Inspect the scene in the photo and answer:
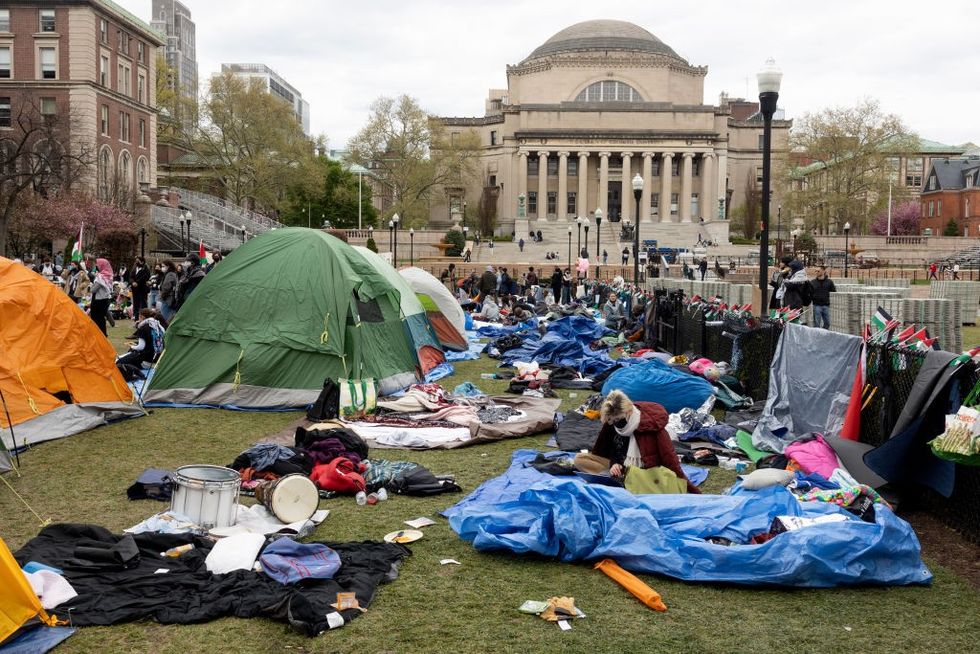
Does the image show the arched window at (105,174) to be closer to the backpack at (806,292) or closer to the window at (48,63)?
the window at (48,63)

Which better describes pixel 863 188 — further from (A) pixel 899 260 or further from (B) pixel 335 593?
(B) pixel 335 593

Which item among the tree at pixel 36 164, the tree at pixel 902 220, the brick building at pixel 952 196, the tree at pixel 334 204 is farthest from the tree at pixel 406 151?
the brick building at pixel 952 196

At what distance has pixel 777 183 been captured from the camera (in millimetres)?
78312

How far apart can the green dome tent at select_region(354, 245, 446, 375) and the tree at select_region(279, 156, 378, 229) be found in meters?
59.8

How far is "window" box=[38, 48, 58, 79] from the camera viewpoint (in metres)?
53.5

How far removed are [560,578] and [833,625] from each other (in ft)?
5.54

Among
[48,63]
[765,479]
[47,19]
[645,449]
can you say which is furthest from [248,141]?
[765,479]

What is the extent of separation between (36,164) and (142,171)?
19947 millimetres

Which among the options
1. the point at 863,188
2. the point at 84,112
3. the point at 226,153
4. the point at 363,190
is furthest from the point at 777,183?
the point at 84,112

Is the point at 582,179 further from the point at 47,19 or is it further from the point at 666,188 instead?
the point at 47,19

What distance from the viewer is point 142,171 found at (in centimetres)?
6072

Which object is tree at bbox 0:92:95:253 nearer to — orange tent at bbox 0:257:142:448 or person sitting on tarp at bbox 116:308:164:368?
person sitting on tarp at bbox 116:308:164:368

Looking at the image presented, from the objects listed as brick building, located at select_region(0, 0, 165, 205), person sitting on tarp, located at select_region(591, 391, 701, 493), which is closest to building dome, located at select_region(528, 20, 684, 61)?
brick building, located at select_region(0, 0, 165, 205)

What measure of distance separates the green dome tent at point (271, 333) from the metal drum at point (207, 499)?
4.84m
